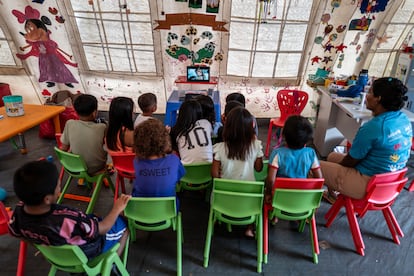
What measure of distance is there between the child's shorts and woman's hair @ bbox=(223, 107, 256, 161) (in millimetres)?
742

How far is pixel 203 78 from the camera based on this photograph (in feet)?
10.8

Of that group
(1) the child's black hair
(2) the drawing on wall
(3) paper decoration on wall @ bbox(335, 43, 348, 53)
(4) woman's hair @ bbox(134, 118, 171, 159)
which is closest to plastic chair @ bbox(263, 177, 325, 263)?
(4) woman's hair @ bbox(134, 118, 171, 159)

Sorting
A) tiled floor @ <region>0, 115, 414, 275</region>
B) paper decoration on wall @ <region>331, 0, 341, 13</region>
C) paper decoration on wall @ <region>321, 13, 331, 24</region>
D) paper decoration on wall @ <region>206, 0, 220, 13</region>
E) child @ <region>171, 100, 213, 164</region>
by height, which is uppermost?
paper decoration on wall @ <region>331, 0, 341, 13</region>

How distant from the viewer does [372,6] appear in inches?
134

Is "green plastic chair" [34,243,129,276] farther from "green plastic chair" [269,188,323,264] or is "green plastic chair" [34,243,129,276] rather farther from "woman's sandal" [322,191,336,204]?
"woman's sandal" [322,191,336,204]

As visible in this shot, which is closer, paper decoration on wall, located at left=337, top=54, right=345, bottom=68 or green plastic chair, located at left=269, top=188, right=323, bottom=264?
green plastic chair, located at left=269, top=188, right=323, bottom=264

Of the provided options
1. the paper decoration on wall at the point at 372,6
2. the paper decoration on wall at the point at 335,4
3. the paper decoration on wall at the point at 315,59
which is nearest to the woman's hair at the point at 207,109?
the paper decoration on wall at the point at 315,59

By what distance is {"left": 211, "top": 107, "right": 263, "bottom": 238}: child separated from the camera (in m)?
1.68

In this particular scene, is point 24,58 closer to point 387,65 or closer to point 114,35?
point 114,35

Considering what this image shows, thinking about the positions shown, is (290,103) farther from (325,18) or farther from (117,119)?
(117,119)

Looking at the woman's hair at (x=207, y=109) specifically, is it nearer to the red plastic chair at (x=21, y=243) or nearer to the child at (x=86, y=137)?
the child at (x=86, y=137)

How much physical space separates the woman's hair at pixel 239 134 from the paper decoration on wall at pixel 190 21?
217 cm

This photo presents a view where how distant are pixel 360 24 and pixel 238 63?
1.63 meters

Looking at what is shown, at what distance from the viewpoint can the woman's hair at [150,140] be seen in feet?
4.96
